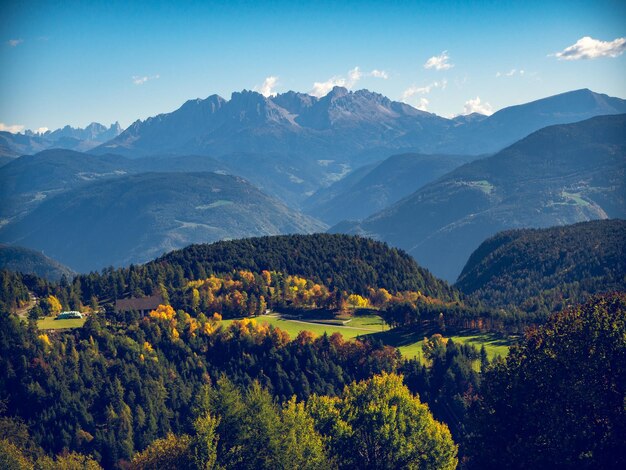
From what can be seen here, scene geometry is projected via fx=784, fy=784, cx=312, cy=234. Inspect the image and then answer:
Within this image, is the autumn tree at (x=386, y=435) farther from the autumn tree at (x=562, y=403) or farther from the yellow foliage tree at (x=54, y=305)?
the yellow foliage tree at (x=54, y=305)

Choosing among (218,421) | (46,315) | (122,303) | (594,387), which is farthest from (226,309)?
(594,387)

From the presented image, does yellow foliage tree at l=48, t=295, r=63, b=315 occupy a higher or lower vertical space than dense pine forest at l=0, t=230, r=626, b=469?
higher

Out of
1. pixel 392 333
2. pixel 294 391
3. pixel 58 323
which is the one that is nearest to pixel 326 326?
pixel 392 333

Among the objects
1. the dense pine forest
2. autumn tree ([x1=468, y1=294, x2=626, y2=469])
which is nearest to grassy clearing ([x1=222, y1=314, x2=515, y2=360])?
the dense pine forest

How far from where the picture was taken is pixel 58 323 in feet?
570

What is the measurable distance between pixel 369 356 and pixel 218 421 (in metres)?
73.7

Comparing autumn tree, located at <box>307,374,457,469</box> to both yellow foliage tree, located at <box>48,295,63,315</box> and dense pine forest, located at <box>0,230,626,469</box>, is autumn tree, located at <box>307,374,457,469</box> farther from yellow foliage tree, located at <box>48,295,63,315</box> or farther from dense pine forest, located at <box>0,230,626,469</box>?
yellow foliage tree, located at <box>48,295,63,315</box>

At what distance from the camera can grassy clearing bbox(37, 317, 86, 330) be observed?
170m

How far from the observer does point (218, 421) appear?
84875 mm

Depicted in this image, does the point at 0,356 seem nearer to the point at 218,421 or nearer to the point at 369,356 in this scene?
the point at 369,356

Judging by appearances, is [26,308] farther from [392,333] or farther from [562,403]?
[562,403]

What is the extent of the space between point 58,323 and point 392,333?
75268 mm

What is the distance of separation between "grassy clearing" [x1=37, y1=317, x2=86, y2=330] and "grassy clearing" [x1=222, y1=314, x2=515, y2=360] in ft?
111

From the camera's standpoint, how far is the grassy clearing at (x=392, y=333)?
537 feet
